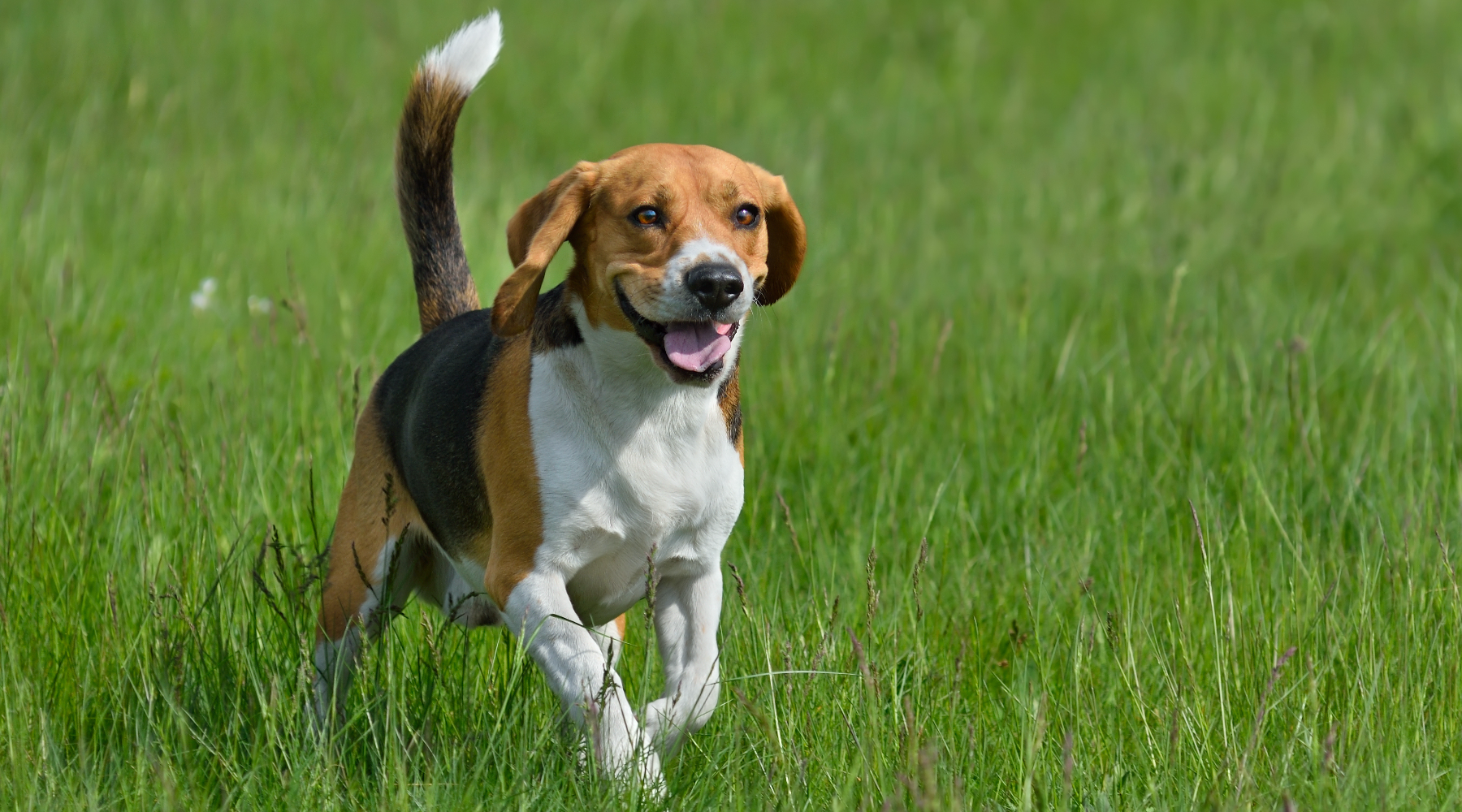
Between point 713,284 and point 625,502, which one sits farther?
point 625,502

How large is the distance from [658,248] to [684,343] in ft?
0.72

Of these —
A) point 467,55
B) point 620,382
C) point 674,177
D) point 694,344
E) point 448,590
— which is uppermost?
point 467,55

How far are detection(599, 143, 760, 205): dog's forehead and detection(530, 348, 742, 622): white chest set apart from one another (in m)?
0.39

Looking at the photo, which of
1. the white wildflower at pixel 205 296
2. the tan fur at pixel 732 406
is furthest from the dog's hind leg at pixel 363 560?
the white wildflower at pixel 205 296

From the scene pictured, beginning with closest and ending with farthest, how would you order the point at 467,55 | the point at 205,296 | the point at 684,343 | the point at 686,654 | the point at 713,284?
the point at 713,284
the point at 684,343
the point at 686,654
the point at 467,55
the point at 205,296

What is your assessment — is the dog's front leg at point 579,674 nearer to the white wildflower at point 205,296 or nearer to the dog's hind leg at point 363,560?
the dog's hind leg at point 363,560

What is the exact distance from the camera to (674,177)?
3230mm

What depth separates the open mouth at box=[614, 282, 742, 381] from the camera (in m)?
3.10

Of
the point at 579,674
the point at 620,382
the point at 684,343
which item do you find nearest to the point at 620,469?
the point at 620,382

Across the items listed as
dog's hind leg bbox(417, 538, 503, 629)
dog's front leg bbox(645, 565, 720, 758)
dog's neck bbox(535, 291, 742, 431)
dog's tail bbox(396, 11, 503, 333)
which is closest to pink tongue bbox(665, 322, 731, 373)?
dog's neck bbox(535, 291, 742, 431)

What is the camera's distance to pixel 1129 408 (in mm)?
5145

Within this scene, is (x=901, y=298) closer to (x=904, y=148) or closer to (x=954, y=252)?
(x=954, y=252)

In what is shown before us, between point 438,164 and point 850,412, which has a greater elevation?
point 438,164

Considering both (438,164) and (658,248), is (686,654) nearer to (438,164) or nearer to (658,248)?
(658,248)
